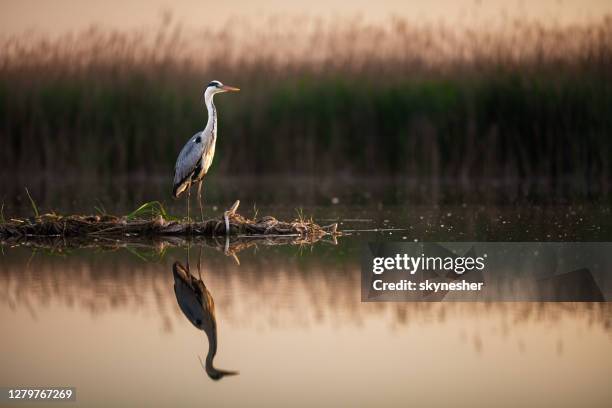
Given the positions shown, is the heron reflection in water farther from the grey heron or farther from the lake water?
the grey heron

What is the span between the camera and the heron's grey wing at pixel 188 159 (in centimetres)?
808

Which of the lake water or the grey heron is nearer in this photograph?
the lake water

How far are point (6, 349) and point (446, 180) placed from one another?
347 inches

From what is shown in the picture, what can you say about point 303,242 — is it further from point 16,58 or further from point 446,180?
point 16,58

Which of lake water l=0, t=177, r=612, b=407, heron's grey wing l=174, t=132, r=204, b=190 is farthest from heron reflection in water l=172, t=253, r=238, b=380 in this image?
heron's grey wing l=174, t=132, r=204, b=190

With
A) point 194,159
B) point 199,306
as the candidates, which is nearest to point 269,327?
point 199,306

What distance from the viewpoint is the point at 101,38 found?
12.7 m

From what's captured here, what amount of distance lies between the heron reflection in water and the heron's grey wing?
2.39 m

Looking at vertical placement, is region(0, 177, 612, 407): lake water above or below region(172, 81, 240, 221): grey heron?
below

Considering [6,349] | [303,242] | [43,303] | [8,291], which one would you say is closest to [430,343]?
[6,349]

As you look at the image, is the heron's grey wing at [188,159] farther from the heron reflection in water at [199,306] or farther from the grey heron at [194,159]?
the heron reflection in water at [199,306]

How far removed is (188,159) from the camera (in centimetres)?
809

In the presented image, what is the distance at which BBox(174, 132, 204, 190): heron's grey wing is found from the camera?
8078mm

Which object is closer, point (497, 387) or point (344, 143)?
point (497, 387)
